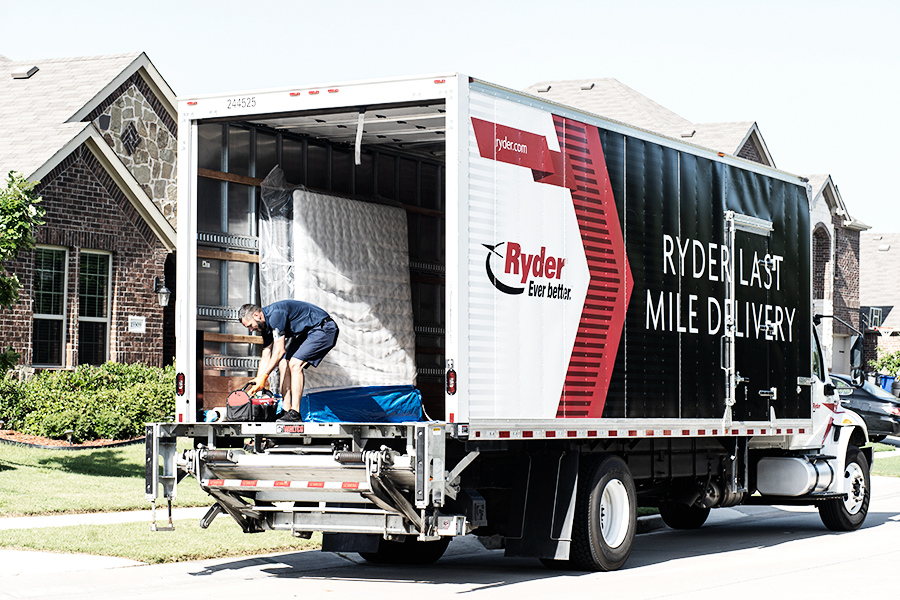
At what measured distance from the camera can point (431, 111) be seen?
1062 cm

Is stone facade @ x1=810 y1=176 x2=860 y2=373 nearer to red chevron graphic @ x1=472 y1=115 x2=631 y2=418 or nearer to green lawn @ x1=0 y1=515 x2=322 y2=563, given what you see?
green lawn @ x1=0 y1=515 x2=322 y2=563

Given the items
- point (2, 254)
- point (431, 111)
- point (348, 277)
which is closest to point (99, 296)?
point (2, 254)

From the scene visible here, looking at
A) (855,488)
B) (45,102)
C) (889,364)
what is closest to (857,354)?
(855,488)

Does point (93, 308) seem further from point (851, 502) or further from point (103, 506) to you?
point (851, 502)

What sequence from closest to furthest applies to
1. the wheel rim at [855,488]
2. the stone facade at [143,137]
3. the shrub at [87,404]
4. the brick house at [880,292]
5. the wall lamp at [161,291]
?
the wheel rim at [855,488], the shrub at [87,404], the wall lamp at [161,291], the stone facade at [143,137], the brick house at [880,292]

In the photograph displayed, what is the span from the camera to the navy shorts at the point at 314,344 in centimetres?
1074

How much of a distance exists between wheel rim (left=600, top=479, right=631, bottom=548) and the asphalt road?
31 cm

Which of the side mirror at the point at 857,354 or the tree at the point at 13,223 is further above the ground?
the tree at the point at 13,223

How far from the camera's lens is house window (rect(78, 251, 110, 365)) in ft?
75.0

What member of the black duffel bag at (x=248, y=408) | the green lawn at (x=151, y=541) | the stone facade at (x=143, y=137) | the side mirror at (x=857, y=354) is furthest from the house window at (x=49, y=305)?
the side mirror at (x=857, y=354)

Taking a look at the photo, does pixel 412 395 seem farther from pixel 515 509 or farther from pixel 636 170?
pixel 636 170

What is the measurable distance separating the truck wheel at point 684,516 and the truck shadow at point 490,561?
0.61ft

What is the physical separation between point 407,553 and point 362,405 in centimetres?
144

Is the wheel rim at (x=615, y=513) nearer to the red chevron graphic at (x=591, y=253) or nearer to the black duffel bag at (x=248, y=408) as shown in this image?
the red chevron graphic at (x=591, y=253)
